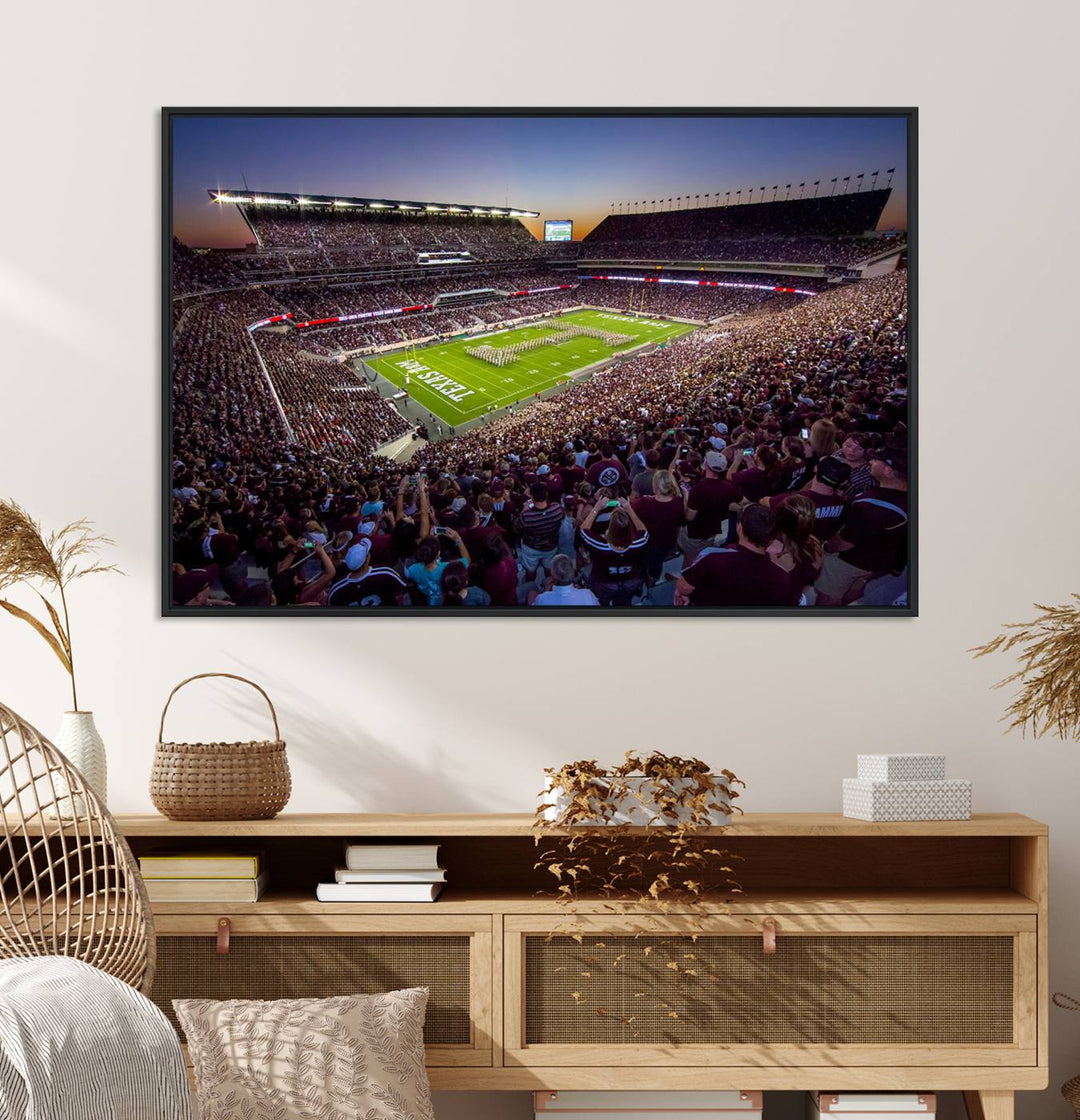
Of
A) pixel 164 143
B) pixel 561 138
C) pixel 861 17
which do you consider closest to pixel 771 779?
pixel 561 138

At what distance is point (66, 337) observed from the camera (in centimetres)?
288

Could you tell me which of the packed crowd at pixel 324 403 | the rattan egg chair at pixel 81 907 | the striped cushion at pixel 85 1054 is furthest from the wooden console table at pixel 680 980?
the packed crowd at pixel 324 403

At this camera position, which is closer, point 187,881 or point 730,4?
point 187,881

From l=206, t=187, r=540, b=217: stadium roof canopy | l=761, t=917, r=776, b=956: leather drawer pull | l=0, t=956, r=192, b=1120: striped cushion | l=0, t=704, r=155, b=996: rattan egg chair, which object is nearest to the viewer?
l=0, t=956, r=192, b=1120: striped cushion

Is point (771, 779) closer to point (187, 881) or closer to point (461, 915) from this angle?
point (461, 915)

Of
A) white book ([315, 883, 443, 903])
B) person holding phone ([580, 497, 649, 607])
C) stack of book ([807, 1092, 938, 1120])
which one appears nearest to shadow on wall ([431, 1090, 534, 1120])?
white book ([315, 883, 443, 903])

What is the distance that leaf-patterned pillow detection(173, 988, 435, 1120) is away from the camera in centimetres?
219

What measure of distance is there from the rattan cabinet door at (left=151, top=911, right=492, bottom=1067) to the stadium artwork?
0.75 m

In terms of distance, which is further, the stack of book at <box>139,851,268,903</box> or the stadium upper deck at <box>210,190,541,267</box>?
the stadium upper deck at <box>210,190,541,267</box>

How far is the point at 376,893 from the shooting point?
2473 millimetres

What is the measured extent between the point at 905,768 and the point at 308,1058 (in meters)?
1.33

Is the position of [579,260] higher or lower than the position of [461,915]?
higher

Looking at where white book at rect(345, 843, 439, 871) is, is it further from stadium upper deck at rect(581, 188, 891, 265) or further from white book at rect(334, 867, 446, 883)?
stadium upper deck at rect(581, 188, 891, 265)

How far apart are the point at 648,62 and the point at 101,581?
1811 millimetres
